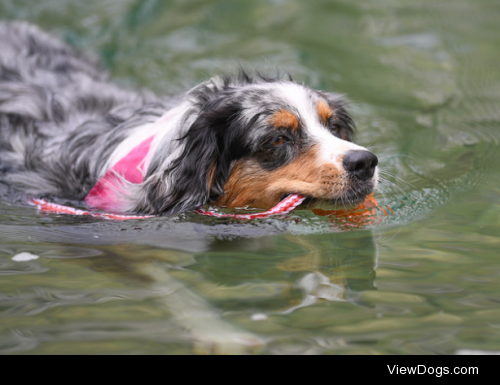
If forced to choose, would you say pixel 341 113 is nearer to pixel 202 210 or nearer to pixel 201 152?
pixel 201 152

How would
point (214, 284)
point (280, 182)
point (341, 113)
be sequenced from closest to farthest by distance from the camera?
point (214, 284) < point (280, 182) < point (341, 113)

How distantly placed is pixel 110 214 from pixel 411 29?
5.87m

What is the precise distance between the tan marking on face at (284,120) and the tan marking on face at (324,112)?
276mm

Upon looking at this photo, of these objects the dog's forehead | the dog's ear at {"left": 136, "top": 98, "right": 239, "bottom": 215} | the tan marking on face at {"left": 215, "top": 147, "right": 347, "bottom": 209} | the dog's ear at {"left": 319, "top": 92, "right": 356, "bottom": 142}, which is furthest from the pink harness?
the dog's ear at {"left": 319, "top": 92, "right": 356, "bottom": 142}

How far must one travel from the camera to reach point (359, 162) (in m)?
4.27

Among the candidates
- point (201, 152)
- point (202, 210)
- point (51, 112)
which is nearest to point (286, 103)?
point (201, 152)

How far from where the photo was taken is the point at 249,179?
15.0ft

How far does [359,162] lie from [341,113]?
3.63ft

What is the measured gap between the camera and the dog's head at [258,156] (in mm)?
4352

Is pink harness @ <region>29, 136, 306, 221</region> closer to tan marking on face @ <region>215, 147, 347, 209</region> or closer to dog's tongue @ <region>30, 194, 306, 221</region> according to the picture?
dog's tongue @ <region>30, 194, 306, 221</region>

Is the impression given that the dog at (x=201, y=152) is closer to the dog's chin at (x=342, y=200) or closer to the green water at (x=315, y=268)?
the dog's chin at (x=342, y=200)

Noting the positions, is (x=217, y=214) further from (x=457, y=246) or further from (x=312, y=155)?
(x=457, y=246)
